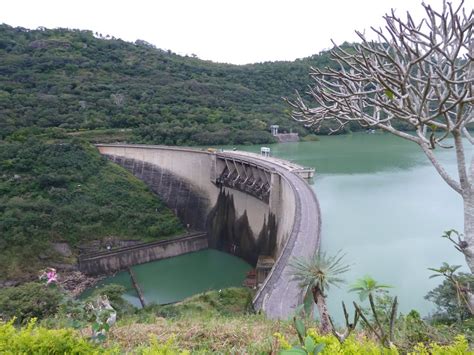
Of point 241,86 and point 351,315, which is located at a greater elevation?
point 241,86

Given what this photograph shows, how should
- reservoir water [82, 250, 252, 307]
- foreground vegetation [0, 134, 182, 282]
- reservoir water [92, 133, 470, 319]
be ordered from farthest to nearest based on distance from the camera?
1. foreground vegetation [0, 134, 182, 282]
2. reservoir water [82, 250, 252, 307]
3. reservoir water [92, 133, 470, 319]

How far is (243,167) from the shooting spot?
49.7 ft

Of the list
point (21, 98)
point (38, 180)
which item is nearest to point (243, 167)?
point (38, 180)

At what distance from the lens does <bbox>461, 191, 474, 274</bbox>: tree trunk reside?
2.01 metres

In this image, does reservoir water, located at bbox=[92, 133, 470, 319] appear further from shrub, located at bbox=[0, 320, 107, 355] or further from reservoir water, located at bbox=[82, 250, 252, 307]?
shrub, located at bbox=[0, 320, 107, 355]

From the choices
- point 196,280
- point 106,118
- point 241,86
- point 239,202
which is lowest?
point 196,280

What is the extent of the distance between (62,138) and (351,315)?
15.8 metres

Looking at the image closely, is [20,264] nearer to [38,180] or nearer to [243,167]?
[38,180]

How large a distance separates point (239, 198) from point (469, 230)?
12.9 m

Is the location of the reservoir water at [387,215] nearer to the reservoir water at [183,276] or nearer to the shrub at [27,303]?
the reservoir water at [183,276]

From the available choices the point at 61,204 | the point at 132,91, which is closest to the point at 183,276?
the point at 61,204

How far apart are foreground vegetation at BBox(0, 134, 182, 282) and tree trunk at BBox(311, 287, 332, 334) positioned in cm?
1276

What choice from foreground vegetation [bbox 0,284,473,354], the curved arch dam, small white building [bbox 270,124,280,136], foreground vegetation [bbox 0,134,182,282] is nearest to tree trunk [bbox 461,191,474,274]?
foreground vegetation [bbox 0,284,473,354]

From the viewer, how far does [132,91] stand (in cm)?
2506
